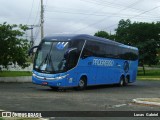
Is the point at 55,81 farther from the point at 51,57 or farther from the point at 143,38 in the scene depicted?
the point at 143,38

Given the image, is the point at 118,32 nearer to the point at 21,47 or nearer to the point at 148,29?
the point at 148,29

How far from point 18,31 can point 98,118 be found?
2410cm

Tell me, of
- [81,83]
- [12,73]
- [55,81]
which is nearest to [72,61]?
[55,81]

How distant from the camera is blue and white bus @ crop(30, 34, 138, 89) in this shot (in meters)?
25.4

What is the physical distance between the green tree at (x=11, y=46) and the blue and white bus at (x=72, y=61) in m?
8.80

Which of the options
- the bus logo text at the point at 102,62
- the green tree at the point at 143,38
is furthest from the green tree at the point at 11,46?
the green tree at the point at 143,38

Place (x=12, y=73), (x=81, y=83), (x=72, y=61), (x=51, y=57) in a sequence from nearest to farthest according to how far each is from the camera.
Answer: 1. (x=51, y=57)
2. (x=72, y=61)
3. (x=81, y=83)
4. (x=12, y=73)

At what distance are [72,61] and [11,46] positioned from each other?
11543 millimetres

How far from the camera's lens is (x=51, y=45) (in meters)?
26.0

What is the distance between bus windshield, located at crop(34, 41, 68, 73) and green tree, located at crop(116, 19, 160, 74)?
5297cm

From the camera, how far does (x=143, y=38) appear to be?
81.5 meters

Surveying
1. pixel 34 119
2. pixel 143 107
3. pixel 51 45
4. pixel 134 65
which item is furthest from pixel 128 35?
pixel 34 119

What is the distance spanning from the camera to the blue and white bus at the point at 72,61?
25.4m

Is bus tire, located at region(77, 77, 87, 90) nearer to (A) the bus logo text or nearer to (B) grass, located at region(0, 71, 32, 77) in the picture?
(A) the bus logo text
